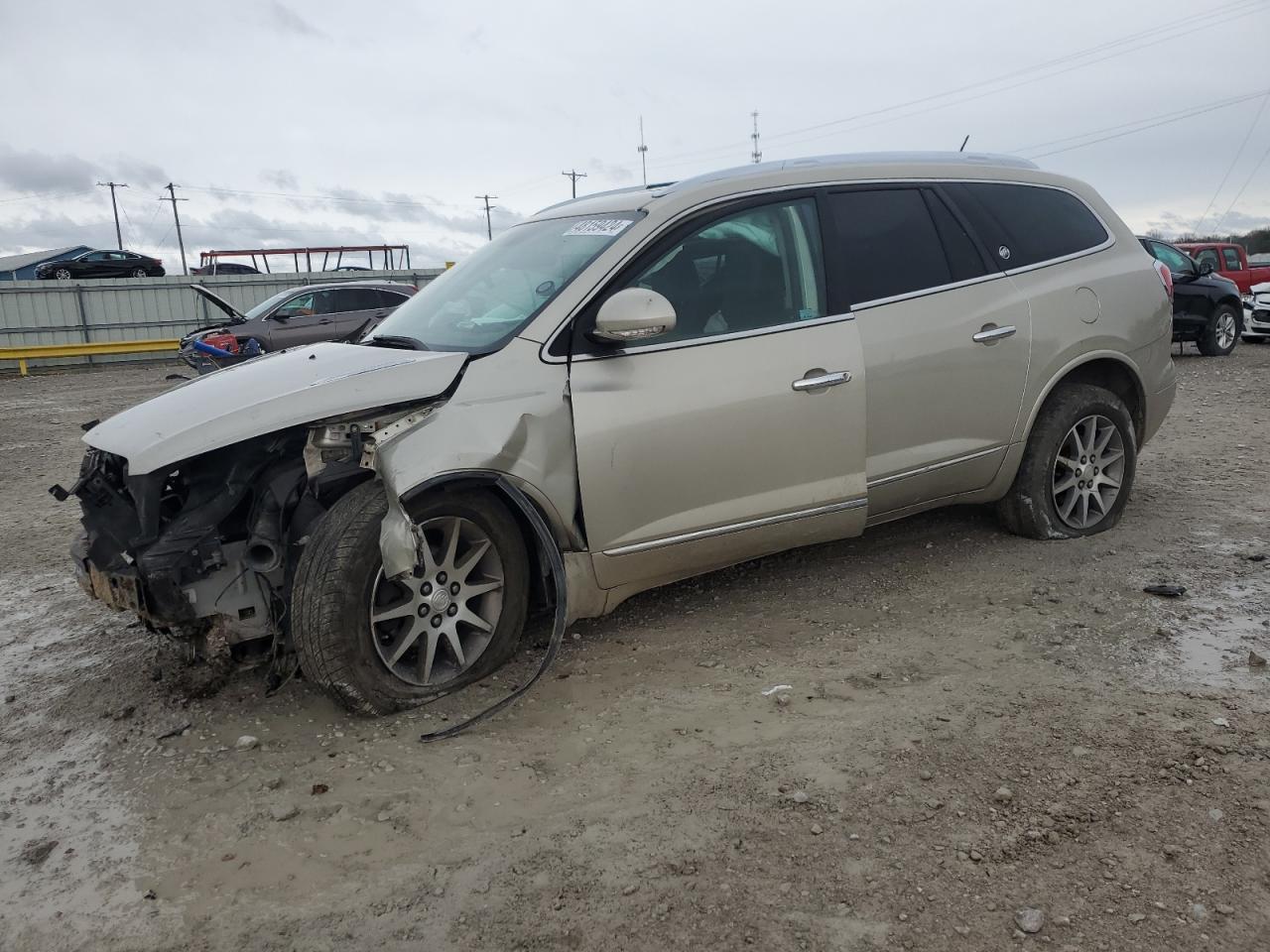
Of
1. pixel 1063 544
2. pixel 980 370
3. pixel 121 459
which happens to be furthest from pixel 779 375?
pixel 121 459

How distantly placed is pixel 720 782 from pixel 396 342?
2.23m

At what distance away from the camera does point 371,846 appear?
265 cm

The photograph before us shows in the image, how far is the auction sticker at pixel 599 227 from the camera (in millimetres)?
3869

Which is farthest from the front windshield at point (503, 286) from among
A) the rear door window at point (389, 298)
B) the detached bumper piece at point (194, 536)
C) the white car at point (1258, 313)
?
the white car at point (1258, 313)

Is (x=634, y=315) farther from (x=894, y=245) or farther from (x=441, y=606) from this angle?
(x=894, y=245)

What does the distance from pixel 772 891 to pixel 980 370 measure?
109 inches

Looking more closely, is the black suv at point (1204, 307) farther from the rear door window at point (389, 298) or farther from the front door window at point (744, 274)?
the front door window at point (744, 274)

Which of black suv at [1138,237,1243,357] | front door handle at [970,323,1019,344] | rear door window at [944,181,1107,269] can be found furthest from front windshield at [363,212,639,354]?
black suv at [1138,237,1243,357]

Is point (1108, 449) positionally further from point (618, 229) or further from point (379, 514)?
point (379, 514)

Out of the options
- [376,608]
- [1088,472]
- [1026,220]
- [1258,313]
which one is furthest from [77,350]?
[1258,313]

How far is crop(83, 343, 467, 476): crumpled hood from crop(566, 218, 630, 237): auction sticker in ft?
2.75

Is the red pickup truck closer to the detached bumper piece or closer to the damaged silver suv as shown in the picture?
the damaged silver suv

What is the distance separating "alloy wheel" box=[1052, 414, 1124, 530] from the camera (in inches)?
189

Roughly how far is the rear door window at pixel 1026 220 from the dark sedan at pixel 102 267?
1239 inches
